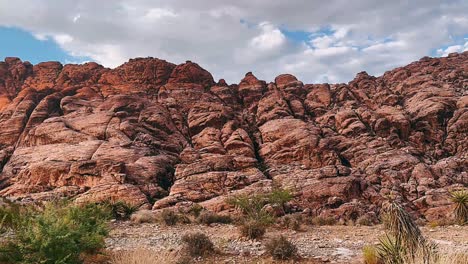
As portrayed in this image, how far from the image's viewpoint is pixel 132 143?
41781 millimetres

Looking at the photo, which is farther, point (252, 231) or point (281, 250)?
point (252, 231)

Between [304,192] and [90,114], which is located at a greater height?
[90,114]

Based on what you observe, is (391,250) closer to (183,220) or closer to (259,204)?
(259,204)

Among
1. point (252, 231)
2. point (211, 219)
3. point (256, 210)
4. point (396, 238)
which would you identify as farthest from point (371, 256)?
point (211, 219)

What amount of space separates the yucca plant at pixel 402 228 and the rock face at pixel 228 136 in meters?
21.6

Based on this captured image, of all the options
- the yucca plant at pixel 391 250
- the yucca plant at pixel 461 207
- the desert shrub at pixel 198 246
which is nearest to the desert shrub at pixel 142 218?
the desert shrub at pixel 198 246

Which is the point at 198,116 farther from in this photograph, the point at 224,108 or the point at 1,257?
the point at 1,257

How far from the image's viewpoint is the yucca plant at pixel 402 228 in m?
8.66

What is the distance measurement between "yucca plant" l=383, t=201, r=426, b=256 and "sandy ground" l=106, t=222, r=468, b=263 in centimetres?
166

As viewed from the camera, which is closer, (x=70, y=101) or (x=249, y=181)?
(x=249, y=181)

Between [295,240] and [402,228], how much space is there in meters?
6.05

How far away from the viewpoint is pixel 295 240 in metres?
14.4

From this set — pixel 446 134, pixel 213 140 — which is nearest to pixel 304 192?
pixel 213 140

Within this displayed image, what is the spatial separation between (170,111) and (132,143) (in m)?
12.4
